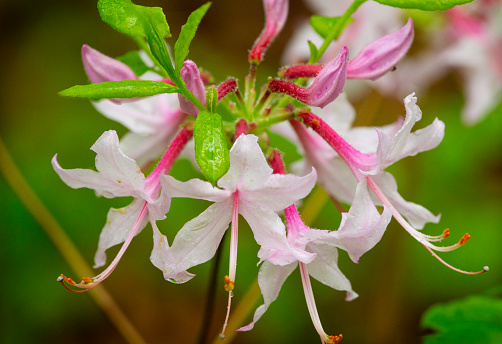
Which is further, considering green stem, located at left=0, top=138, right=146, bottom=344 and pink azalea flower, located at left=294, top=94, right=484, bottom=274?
green stem, located at left=0, top=138, right=146, bottom=344

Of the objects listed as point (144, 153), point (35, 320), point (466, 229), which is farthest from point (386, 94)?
point (35, 320)

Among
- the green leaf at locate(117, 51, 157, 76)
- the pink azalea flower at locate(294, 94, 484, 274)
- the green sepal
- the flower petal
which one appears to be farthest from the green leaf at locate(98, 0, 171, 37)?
the flower petal

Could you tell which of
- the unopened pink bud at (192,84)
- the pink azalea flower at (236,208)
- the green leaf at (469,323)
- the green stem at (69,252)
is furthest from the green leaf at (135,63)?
the green leaf at (469,323)

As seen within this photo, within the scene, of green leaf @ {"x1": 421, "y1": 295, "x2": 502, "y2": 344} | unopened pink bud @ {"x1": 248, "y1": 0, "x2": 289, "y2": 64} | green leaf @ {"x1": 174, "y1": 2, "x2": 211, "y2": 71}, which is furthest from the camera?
green leaf @ {"x1": 421, "y1": 295, "x2": 502, "y2": 344}

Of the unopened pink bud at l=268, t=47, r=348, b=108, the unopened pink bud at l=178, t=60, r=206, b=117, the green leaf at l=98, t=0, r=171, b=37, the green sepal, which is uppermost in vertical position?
the green leaf at l=98, t=0, r=171, b=37

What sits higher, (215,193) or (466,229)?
A: (215,193)

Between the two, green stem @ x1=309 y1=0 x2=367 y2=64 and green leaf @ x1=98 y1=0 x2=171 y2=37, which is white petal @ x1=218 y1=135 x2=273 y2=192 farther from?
green stem @ x1=309 y1=0 x2=367 y2=64

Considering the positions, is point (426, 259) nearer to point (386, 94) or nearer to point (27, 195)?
point (386, 94)

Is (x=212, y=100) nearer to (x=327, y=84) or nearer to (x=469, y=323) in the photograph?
(x=327, y=84)

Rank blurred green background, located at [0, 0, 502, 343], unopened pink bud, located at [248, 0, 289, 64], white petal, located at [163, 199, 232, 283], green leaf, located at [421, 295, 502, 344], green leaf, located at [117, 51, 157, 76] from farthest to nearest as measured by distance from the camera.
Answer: blurred green background, located at [0, 0, 502, 343], green leaf, located at [421, 295, 502, 344], unopened pink bud, located at [248, 0, 289, 64], green leaf, located at [117, 51, 157, 76], white petal, located at [163, 199, 232, 283]

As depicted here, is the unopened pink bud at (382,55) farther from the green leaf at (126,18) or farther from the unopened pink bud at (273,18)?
the green leaf at (126,18)
